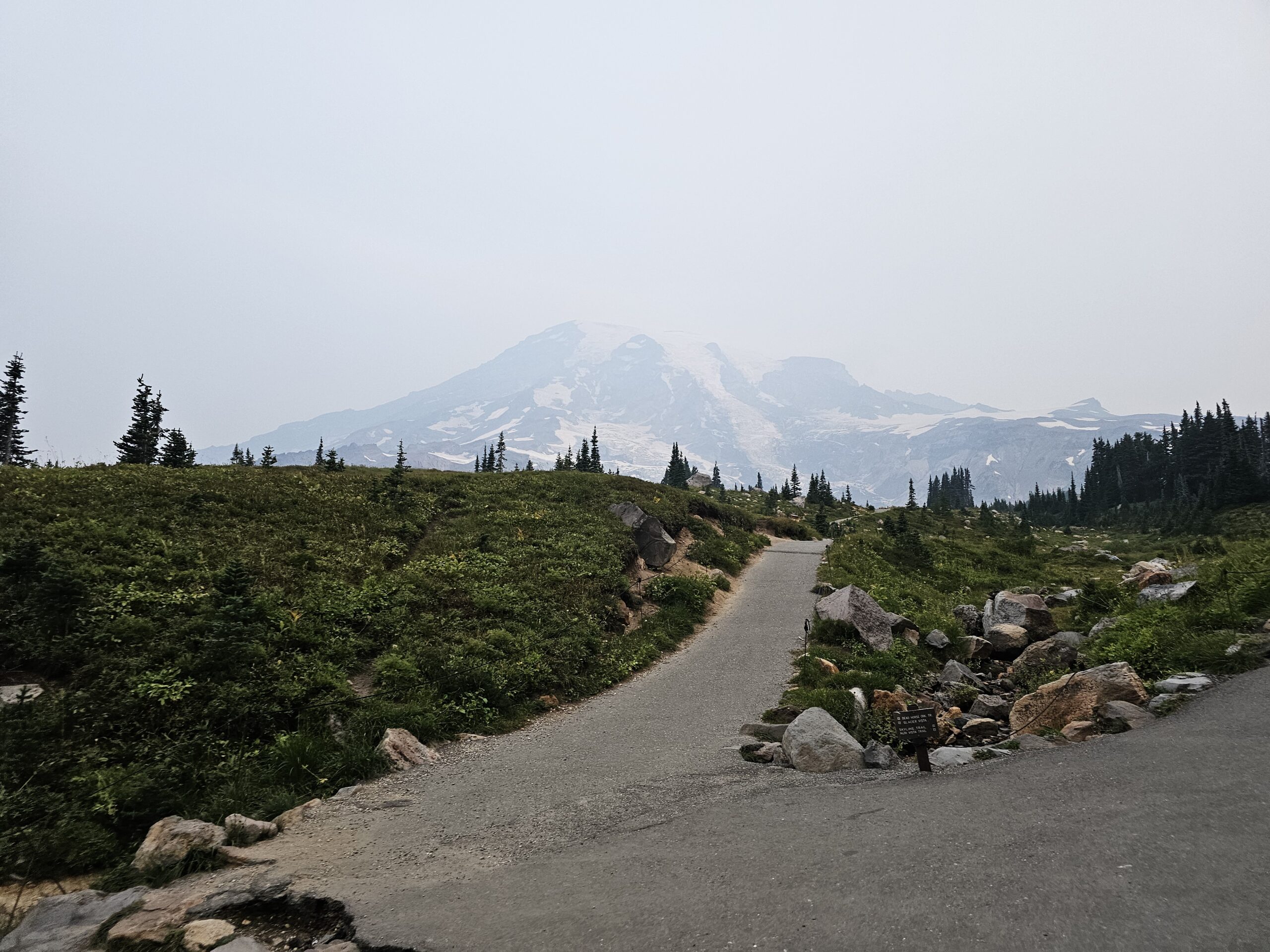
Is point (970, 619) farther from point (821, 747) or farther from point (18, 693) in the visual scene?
point (18, 693)

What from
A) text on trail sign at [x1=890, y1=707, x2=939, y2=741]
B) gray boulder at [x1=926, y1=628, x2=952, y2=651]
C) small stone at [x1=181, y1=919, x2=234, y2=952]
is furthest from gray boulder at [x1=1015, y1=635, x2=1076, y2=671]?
small stone at [x1=181, y1=919, x2=234, y2=952]

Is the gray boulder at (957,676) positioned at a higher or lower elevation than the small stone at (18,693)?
lower

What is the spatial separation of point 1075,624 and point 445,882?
18.0 meters

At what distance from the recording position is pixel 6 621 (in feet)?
31.7

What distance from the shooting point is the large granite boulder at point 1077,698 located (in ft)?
28.5

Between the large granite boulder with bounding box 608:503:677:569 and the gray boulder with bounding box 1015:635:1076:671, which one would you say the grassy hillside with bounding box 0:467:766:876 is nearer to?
the large granite boulder with bounding box 608:503:677:569

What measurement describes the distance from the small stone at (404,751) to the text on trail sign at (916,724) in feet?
26.1

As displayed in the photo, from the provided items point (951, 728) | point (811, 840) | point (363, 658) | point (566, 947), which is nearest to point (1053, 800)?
point (811, 840)

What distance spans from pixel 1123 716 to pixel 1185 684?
1.44 metres

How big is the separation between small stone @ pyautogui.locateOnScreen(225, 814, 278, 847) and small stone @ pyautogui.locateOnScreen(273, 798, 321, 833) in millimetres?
247

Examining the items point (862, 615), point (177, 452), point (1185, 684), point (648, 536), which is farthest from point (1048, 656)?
A: point (177, 452)

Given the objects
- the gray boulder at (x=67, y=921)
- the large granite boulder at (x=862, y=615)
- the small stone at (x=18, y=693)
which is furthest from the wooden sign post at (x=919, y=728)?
the small stone at (x=18, y=693)

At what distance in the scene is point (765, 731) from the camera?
10711 mm

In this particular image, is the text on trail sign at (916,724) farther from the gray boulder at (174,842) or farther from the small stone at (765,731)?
the gray boulder at (174,842)
